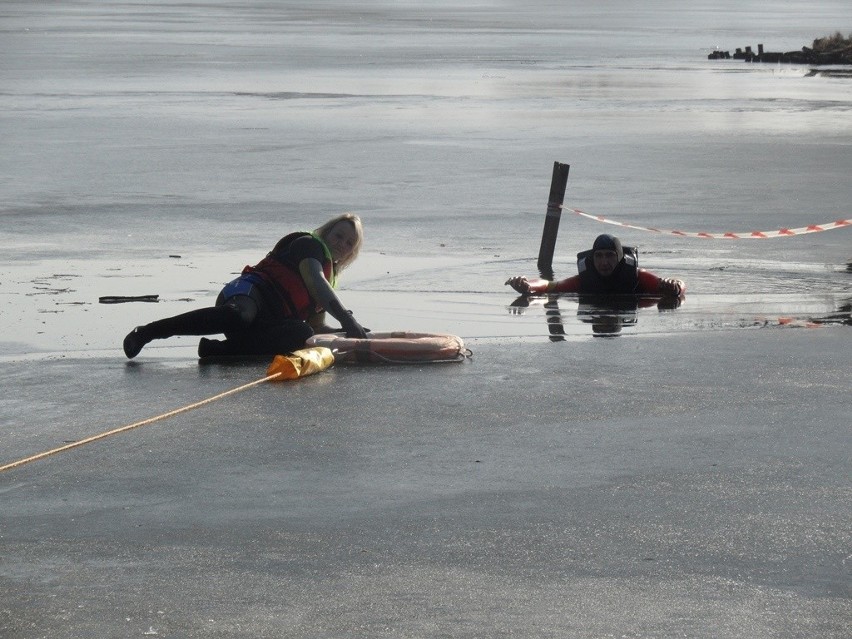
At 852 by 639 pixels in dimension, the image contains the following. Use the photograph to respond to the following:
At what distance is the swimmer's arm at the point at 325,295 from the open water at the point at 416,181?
1.51 metres

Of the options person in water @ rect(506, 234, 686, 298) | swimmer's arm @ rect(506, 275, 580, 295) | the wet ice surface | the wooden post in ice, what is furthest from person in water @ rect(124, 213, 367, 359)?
the wooden post in ice

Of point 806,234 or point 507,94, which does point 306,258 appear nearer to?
point 806,234

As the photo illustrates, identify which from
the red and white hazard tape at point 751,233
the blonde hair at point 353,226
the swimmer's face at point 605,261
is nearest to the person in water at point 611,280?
the swimmer's face at point 605,261

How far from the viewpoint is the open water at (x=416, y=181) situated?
42.3 ft

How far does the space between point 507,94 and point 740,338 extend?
31854mm

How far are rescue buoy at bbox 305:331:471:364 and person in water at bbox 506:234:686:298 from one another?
273 cm

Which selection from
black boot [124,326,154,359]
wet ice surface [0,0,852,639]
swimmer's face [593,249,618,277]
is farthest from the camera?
swimmer's face [593,249,618,277]

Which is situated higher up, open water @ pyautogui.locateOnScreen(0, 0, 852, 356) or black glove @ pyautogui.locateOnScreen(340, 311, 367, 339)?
black glove @ pyautogui.locateOnScreen(340, 311, 367, 339)

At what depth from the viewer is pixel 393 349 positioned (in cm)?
990

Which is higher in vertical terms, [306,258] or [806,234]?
[306,258]

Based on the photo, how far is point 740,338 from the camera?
10.9 m

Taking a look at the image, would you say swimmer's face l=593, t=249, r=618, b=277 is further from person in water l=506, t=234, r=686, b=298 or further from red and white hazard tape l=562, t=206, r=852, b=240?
red and white hazard tape l=562, t=206, r=852, b=240

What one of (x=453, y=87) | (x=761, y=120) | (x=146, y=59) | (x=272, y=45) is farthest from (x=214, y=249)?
(x=272, y=45)

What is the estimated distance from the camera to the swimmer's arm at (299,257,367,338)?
32.5 ft
